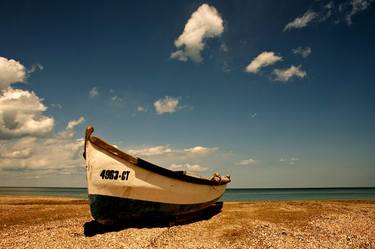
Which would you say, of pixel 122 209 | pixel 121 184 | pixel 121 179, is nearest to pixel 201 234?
pixel 122 209

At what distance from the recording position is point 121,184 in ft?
39.6

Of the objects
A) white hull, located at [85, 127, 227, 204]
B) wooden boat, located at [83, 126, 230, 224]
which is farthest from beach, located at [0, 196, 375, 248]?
white hull, located at [85, 127, 227, 204]

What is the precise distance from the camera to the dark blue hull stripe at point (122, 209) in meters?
11.9

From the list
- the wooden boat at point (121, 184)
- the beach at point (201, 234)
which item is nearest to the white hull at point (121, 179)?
the wooden boat at point (121, 184)

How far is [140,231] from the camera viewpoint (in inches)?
472

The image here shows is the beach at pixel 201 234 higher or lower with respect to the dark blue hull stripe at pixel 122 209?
lower

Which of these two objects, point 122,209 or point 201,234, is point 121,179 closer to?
point 122,209

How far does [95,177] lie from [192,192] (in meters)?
5.77

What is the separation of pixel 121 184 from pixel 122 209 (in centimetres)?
118

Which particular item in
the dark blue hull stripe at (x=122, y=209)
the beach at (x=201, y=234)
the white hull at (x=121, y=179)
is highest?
the white hull at (x=121, y=179)

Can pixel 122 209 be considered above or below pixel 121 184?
below

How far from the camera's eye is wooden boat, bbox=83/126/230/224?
11.9 m

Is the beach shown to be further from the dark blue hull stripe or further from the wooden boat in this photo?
the wooden boat

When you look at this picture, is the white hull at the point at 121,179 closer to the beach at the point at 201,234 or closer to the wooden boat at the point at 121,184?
the wooden boat at the point at 121,184
